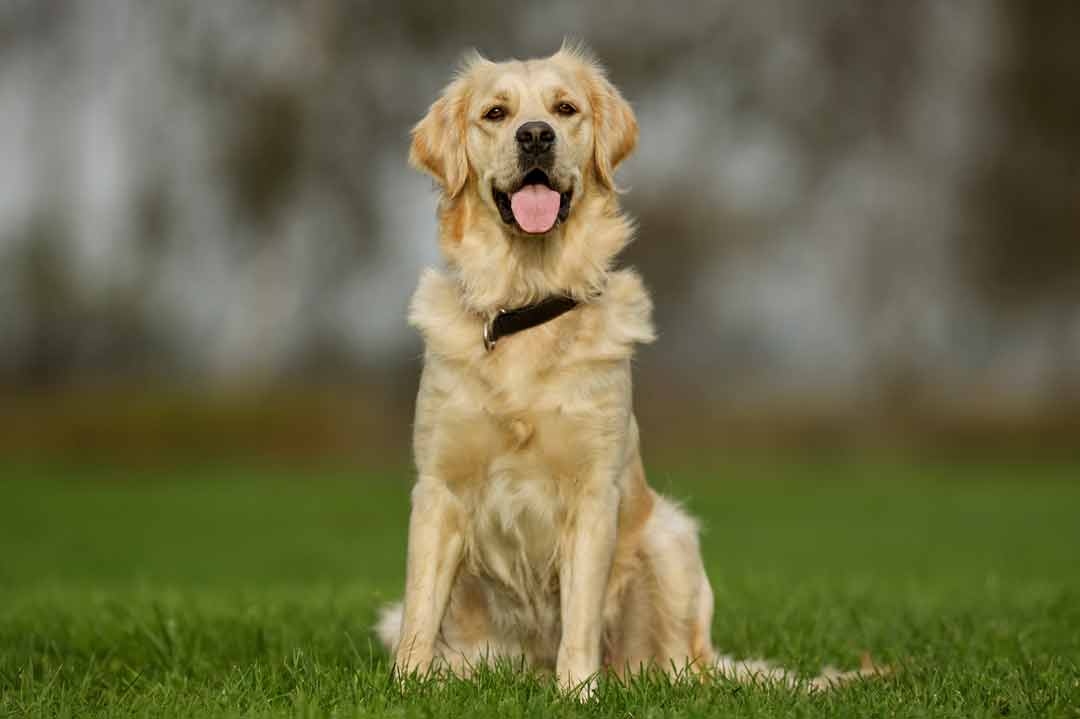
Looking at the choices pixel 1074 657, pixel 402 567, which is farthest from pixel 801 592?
pixel 402 567

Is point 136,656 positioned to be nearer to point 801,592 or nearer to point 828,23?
point 801,592

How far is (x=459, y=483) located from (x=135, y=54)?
19.0 meters

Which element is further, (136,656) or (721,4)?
(721,4)

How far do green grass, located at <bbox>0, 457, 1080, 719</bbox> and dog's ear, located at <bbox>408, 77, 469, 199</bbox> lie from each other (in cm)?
154

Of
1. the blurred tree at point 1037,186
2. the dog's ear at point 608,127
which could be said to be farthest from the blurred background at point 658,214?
the dog's ear at point 608,127

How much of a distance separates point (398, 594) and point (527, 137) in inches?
132

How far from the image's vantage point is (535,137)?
14.0 feet

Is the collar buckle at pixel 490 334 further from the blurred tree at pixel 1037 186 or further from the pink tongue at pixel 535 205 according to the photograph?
the blurred tree at pixel 1037 186

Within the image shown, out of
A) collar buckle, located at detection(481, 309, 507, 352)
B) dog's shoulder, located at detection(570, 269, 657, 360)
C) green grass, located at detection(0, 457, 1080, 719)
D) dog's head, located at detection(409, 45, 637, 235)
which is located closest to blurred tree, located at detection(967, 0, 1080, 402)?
green grass, located at detection(0, 457, 1080, 719)

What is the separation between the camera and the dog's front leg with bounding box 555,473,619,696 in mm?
4109

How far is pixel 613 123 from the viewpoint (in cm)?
467

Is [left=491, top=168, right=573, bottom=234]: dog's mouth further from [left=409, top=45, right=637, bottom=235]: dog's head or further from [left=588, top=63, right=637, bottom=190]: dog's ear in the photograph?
[left=588, top=63, right=637, bottom=190]: dog's ear

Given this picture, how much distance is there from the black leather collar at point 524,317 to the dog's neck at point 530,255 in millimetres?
52

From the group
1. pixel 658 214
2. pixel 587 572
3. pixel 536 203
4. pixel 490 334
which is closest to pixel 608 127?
pixel 536 203
